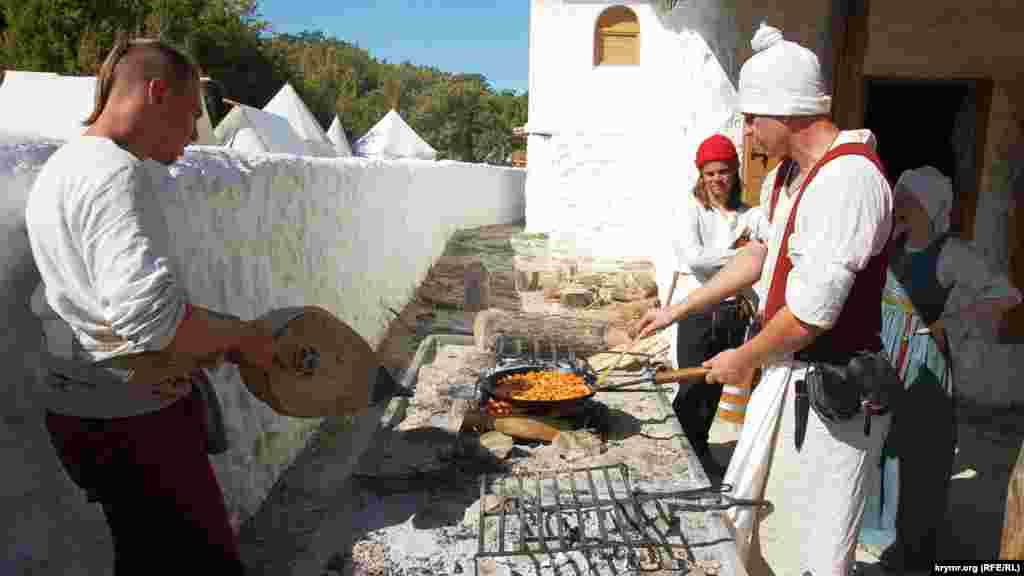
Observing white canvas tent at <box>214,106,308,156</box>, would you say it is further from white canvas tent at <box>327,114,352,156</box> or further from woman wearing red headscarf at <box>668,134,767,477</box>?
woman wearing red headscarf at <box>668,134,767,477</box>

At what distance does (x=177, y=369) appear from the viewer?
71.5 inches

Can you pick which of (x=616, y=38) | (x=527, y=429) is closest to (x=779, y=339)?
(x=527, y=429)

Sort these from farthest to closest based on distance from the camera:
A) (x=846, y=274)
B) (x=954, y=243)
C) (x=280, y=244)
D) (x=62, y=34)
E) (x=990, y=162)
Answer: (x=62, y=34) → (x=990, y=162) → (x=280, y=244) → (x=954, y=243) → (x=846, y=274)

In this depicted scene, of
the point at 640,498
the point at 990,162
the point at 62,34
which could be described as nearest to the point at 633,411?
the point at 640,498

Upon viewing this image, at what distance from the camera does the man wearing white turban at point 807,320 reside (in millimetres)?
2006

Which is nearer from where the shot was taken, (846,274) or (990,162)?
(846,274)

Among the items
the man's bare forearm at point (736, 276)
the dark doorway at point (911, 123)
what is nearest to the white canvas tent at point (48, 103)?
the dark doorway at point (911, 123)

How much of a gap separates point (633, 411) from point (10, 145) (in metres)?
2.57

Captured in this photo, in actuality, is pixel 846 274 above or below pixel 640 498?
above

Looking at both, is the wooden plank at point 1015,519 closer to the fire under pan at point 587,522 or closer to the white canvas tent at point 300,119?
the fire under pan at point 587,522

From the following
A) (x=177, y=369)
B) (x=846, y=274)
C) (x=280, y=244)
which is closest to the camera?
(x=177, y=369)

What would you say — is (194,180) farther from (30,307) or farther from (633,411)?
(633,411)

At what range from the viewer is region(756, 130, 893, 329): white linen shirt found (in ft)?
6.49

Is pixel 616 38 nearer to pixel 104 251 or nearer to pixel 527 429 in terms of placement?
pixel 527 429
